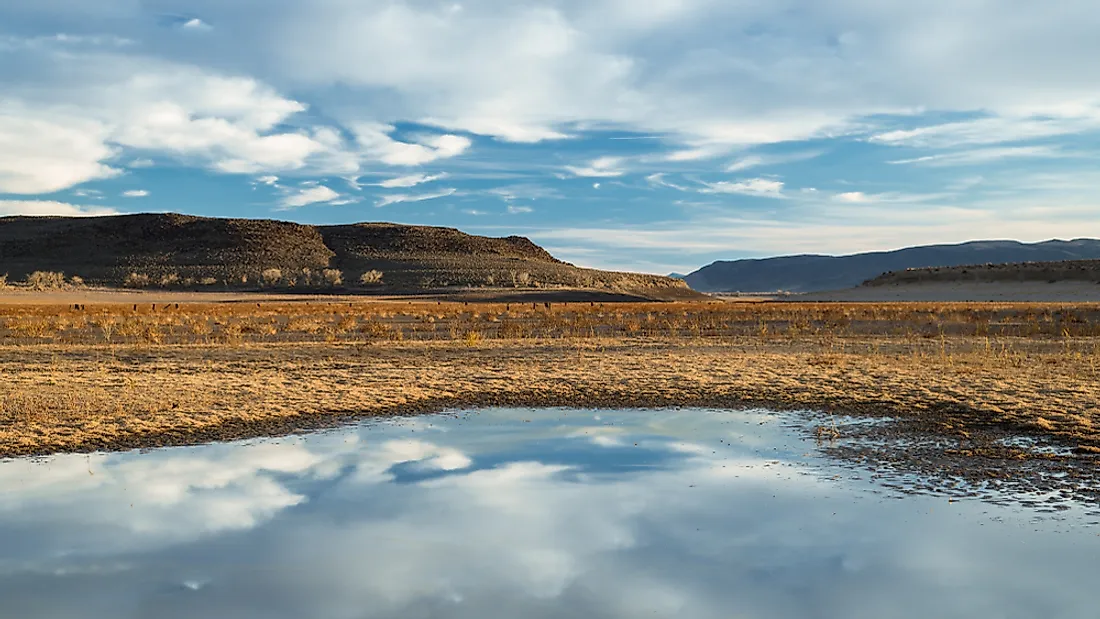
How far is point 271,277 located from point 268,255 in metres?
16.1

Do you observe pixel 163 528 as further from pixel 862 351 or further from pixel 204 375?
pixel 862 351

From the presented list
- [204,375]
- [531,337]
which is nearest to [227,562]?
[204,375]

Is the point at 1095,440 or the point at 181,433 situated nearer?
the point at 1095,440

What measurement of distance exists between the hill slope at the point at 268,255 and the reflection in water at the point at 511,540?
86.5 m

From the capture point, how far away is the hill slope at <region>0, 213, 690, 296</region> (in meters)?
103

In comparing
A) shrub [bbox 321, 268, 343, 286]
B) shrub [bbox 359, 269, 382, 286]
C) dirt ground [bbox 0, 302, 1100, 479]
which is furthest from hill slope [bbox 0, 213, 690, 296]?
dirt ground [bbox 0, 302, 1100, 479]

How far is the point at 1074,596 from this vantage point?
6180mm

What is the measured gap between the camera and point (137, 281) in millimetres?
98562

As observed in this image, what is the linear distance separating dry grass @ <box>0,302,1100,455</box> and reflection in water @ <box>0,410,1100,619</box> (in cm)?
269

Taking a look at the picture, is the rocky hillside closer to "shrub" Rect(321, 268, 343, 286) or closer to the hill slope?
the hill slope

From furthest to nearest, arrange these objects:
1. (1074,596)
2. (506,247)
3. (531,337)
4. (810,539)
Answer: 1. (506,247)
2. (531,337)
3. (810,539)
4. (1074,596)

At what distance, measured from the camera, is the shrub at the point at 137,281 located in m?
97.6

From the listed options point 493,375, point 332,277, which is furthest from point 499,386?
point 332,277

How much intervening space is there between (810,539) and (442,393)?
9860 millimetres
